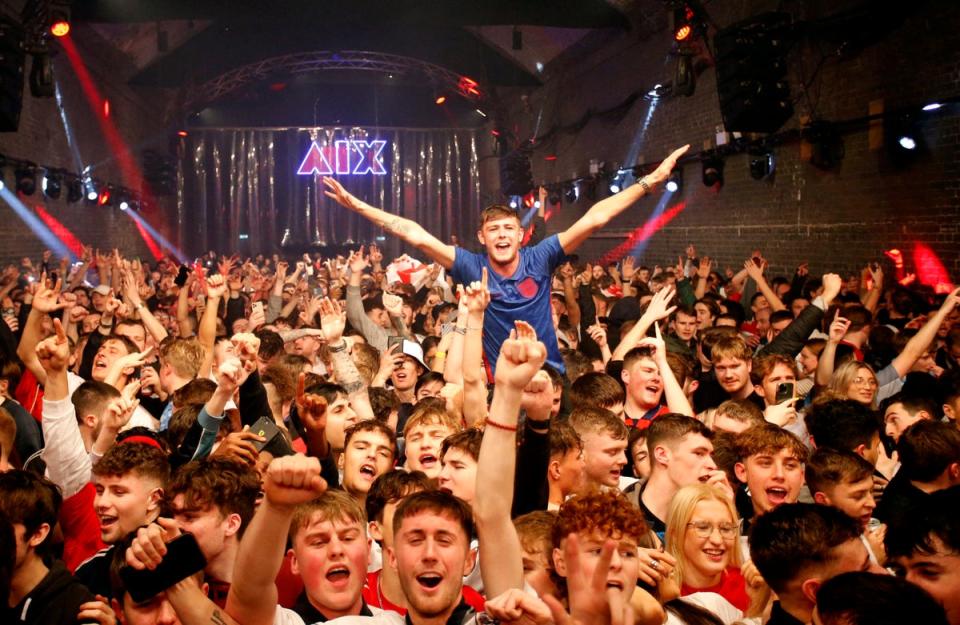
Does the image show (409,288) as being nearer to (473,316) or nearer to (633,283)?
(633,283)

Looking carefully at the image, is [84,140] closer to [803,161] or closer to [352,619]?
[803,161]

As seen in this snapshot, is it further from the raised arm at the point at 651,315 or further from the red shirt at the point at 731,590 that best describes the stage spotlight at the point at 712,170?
the red shirt at the point at 731,590

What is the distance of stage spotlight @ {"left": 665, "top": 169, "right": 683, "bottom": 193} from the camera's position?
14.1m

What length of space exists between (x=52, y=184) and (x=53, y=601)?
11931 millimetres

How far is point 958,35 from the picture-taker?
8.49 metres

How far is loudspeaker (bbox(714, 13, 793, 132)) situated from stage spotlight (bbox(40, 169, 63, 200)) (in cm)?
901

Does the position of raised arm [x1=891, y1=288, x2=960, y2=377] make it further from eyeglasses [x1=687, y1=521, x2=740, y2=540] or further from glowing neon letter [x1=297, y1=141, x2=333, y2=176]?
glowing neon letter [x1=297, y1=141, x2=333, y2=176]

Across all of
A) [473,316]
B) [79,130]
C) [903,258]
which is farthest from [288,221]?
[473,316]

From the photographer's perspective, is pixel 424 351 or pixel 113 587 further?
pixel 424 351

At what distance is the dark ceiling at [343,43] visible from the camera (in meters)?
15.5

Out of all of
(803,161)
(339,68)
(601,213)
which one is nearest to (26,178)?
(339,68)

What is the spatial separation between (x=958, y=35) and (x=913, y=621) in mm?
7992

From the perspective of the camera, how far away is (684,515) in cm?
310

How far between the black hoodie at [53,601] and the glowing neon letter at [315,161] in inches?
810
